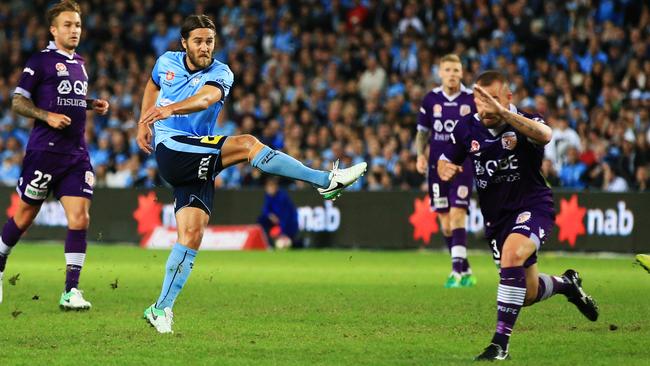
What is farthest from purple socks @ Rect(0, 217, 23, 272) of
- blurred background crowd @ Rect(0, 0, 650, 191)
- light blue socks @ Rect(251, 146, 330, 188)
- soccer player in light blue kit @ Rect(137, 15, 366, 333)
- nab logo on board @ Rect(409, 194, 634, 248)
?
blurred background crowd @ Rect(0, 0, 650, 191)

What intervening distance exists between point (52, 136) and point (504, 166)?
15.4 feet

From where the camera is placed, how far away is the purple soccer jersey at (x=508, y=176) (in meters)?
8.63

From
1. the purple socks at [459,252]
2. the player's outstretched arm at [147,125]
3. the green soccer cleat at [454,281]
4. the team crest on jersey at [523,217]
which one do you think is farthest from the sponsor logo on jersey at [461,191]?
the player's outstretched arm at [147,125]

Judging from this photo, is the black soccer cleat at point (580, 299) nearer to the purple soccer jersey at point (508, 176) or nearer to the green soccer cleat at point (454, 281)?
the purple soccer jersey at point (508, 176)

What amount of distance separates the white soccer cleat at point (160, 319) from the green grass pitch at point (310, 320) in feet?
0.28

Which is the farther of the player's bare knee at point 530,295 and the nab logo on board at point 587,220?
the nab logo on board at point 587,220

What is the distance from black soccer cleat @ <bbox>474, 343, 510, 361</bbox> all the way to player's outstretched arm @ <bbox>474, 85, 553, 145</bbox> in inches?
60.9

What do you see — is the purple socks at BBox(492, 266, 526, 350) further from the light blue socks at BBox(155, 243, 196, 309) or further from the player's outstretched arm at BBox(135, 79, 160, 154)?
the player's outstretched arm at BBox(135, 79, 160, 154)

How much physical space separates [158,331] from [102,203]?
15.4 m

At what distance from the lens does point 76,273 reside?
11.1 meters

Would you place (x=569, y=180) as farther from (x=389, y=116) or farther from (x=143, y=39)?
(x=143, y=39)

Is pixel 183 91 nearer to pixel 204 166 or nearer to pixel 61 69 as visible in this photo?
pixel 204 166

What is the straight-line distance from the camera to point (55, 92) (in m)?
11.1

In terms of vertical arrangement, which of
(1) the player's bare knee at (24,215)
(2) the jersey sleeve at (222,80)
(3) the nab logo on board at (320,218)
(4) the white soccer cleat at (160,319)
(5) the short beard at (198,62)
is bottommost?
(3) the nab logo on board at (320,218)
